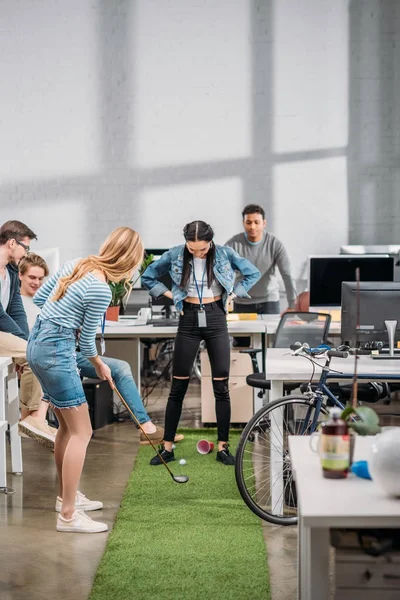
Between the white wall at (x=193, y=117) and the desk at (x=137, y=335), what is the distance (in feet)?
9.36

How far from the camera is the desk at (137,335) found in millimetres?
6199

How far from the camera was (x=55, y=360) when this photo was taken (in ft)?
12.3

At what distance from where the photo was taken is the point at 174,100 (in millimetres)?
9172

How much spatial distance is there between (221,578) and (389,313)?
1714mm

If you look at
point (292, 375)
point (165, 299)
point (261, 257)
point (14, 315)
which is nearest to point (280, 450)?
point (292, 375)

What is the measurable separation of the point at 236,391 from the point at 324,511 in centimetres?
418

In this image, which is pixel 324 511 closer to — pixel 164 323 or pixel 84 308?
pixel 84 308

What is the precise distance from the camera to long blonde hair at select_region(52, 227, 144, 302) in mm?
3754

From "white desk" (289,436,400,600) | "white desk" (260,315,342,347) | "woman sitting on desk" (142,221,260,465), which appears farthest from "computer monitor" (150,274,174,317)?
"white desk" (289,436,400,600)

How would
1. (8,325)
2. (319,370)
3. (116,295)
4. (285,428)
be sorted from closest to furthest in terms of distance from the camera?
(319,370) < (285,428) < (8,325) < (116,295)

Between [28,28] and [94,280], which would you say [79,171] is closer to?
[28,28]

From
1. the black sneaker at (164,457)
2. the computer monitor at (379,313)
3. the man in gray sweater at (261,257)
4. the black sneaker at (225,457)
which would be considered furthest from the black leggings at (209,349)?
the man in gray sweater at (261,257)

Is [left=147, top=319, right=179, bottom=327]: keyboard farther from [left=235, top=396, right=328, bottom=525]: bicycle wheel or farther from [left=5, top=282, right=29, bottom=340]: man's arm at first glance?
[left=235, top=396, right=328, bottom=525]: bicycle wheel

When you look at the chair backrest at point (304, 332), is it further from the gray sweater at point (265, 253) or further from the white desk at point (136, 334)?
the gray sweater at point (265, 253)
